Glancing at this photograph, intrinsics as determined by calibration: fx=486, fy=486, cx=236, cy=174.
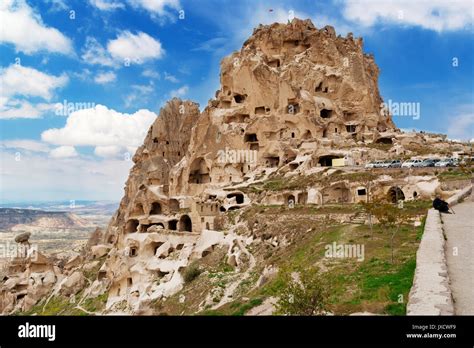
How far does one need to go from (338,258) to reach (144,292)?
21.5 metres

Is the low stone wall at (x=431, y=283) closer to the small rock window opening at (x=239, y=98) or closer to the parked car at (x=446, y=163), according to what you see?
the parked car at (x=446, y=163)

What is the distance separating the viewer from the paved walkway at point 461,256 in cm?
1037

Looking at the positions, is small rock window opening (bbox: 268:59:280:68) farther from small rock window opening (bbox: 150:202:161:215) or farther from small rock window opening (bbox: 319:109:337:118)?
small rock window opening (bbox: 150:202:161:215)

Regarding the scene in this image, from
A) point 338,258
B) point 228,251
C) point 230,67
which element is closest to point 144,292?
point 228,251

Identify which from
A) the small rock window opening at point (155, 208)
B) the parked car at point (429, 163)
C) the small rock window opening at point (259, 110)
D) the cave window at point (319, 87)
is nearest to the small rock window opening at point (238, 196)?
the small rock window opening at point (155, 208)

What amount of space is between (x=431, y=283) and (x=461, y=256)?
388 cm

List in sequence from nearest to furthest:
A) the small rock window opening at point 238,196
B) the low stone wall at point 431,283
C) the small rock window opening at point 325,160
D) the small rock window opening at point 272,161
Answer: the low stone wall at point 431,283, the small rock window opening at point 238,196, the small rock window opening at point 325,160, the small rock window opening at point 272,161

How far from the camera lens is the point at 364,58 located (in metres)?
79.6

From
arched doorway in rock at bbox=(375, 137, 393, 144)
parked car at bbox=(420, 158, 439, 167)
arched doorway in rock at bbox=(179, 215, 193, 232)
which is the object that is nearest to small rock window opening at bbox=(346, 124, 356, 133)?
arched doorway in rock at bbox=(375, 137, 393, 144)

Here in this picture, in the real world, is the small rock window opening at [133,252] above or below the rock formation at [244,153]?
below

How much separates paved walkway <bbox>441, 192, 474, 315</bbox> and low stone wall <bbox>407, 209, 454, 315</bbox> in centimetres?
33

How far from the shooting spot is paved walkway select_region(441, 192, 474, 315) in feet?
34.0

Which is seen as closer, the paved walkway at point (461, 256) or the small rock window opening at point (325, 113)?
the paved walkway at point (461, 256)

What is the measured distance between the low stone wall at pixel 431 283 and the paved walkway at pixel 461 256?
33 cm
